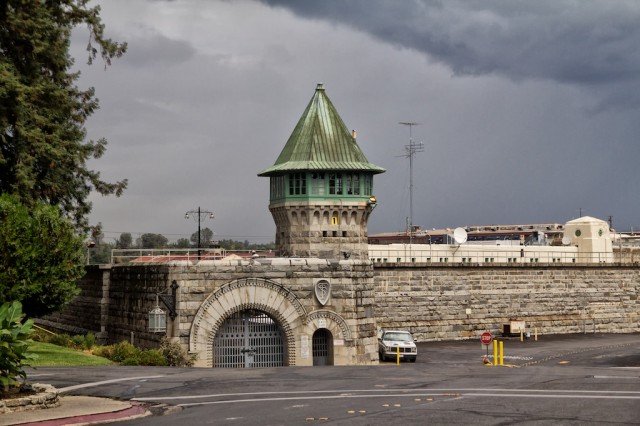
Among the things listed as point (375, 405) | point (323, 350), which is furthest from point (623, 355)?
point (375, 405)

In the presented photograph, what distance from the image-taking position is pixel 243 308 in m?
35.9

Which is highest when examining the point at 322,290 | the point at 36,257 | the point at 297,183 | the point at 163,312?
the point at 297,183

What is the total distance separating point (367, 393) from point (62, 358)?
50.1ft

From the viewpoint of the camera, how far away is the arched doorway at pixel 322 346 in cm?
3697

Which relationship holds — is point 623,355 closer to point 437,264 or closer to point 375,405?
point 437,264

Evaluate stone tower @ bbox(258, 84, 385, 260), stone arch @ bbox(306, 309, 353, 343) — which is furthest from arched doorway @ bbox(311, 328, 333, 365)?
stone tower @ bbox(258, 84, 385, 260)

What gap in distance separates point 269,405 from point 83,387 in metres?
6.81

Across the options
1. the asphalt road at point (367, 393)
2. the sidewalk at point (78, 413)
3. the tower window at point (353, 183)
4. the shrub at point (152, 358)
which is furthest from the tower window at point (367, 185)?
the sidewalk at point (78, 413)

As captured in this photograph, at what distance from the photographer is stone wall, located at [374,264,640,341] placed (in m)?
55.8

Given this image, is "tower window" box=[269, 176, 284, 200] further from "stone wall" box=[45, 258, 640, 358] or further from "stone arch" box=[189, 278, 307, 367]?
"stone arch" box=[189, 278, 307, 367]

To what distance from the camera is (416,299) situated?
5634cm

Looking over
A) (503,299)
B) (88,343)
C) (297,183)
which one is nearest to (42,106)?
(88,343)

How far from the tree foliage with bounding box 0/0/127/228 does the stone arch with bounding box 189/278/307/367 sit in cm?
741

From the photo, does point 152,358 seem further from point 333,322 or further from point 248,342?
point 333,322
